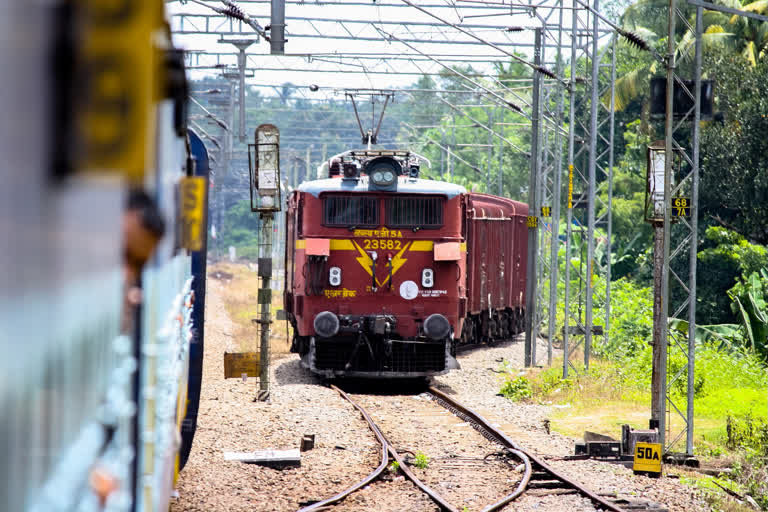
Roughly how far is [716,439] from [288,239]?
8485 millimetres

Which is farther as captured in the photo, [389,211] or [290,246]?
[290,246]

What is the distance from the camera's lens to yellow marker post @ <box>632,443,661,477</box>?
11445mm

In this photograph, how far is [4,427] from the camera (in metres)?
1.65

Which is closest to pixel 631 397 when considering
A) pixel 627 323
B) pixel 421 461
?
pixel 421 461

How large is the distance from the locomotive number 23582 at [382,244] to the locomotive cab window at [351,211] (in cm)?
25

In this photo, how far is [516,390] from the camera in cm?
1892

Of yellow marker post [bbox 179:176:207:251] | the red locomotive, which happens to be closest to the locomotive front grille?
the red locomotive

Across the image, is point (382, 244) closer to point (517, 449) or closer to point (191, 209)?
point (517, 449)

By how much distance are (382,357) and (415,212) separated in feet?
7.87

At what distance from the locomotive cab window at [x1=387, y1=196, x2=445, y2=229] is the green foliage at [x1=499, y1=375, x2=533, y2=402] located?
3.49m

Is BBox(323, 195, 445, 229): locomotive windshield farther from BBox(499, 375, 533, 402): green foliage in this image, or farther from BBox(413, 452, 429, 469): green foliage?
BBox(413, 452, 429, 469): green foliage

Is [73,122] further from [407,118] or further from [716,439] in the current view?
[407,118]

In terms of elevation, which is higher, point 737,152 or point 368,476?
point 737,152

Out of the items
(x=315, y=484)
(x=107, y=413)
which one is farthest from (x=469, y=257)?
(x=107, y=413)
